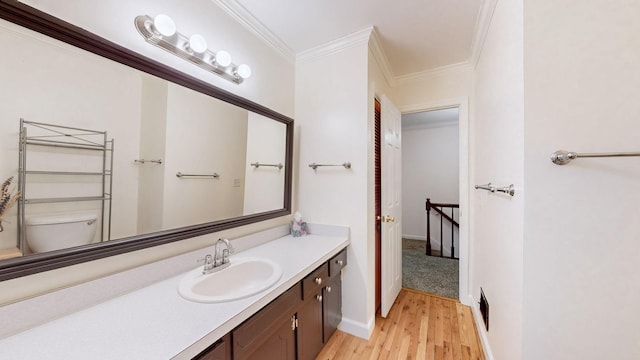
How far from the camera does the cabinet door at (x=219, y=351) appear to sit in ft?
2.37

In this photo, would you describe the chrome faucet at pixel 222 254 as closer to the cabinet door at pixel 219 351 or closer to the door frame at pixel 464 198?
the cabinet door at pixel 219 351

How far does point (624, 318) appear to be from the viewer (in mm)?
853

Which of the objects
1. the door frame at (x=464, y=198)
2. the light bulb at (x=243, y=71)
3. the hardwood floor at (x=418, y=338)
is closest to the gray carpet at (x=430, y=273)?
the door frame at (x=464, y=198)

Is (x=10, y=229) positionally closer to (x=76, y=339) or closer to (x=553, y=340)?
(x=76, y=339)

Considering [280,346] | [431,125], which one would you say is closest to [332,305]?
[280,346]

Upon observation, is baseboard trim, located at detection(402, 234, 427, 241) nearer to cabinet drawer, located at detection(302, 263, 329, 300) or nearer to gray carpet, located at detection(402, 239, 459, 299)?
gray carpet, located at detection(402, 239, 459, 299)

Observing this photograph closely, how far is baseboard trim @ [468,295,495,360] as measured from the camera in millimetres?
1506

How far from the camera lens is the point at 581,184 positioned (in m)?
0.88

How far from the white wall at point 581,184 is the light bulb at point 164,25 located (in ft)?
5.20

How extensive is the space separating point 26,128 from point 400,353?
2.28 meters

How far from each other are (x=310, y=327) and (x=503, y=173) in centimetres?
144

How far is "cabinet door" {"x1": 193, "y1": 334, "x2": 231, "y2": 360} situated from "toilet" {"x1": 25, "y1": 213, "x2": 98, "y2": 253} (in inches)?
25.1

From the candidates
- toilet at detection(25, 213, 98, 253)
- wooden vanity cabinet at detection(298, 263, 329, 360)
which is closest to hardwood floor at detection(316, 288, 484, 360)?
wooden vanity cabinet at detection(298, 263, 329, 360)

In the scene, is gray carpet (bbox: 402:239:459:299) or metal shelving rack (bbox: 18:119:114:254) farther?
gray carpet (bbox: 402:239:459:299)
